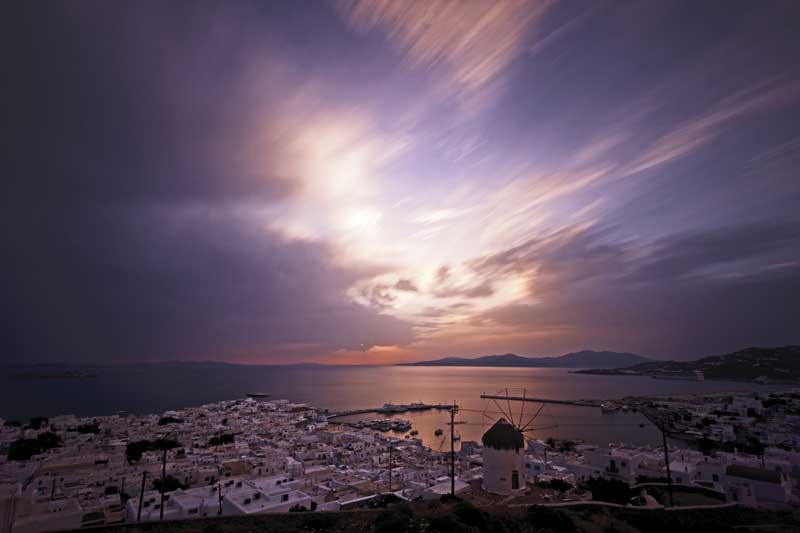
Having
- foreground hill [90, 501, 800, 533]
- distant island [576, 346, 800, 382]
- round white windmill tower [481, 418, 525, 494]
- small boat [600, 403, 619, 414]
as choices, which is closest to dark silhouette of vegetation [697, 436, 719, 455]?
foreground hill [90, 501, 800, 533]

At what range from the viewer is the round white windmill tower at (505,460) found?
16172mm

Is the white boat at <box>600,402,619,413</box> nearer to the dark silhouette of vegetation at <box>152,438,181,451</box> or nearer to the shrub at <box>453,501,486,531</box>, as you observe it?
the dark silhouette of vegetation at <box>152,438,181,451</box>

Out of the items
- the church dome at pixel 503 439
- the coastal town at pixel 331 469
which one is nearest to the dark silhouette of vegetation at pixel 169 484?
the coastal town at pixel 331 469

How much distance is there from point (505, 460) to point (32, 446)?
40.2 meters

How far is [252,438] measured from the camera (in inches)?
1813

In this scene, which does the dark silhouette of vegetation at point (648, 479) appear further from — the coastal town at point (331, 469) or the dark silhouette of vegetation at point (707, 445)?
the dark silhouette of vegetation at point (707, 445)

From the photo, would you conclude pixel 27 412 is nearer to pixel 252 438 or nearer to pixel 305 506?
pixel 252 438

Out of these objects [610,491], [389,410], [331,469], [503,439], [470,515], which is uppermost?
[503,439]

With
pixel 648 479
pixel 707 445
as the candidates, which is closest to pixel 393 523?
pixel 648 479

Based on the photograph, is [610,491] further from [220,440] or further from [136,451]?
[220,440]

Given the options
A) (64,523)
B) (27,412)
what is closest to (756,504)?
(64,523)

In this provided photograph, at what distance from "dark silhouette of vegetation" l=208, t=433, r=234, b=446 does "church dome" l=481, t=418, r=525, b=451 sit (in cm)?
3450

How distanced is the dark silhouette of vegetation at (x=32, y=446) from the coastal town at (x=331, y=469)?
17 cm

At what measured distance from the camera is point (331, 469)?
97.8 feet
